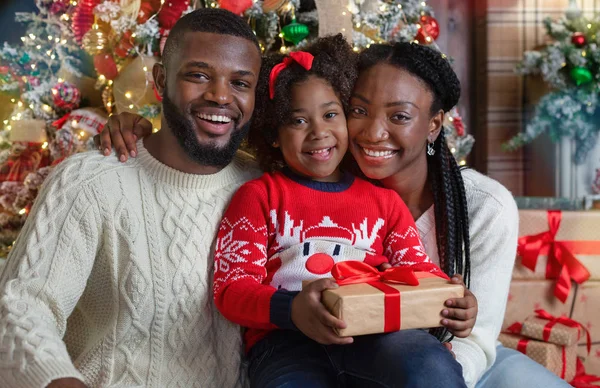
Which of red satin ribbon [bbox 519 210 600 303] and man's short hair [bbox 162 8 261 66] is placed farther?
red satin ribbon [bbox 519 210 600 303]

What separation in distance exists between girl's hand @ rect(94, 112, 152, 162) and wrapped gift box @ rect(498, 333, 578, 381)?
66.1 inches

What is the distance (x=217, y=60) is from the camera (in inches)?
68.6

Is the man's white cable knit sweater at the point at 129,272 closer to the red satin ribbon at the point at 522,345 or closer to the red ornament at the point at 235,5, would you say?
the red satin ribbon at the point at 522,345

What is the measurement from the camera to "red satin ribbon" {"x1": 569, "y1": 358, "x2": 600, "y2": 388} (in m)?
2.79

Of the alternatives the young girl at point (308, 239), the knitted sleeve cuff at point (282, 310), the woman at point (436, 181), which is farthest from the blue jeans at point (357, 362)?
the woman at point (436, 181)

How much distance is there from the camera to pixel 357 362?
155 cm

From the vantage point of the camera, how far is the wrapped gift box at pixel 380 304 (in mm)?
1378

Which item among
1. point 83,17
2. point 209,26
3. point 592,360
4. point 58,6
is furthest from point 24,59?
point 592,360

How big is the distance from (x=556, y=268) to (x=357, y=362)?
65.0 inches

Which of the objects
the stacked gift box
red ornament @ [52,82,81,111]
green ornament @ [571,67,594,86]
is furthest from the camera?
green ornament @ [571,67,594,86]

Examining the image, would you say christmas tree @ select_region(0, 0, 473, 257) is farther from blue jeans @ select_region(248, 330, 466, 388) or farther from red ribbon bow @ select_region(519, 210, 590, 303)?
blue jeans @ select_region(248, 330, 466, 388)

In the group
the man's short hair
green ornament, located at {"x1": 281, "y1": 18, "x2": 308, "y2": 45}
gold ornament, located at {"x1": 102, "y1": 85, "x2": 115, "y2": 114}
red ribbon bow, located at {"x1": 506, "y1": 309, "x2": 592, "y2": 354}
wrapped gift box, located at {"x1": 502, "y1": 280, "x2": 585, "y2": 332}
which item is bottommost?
red ribbon bow, located at {"x1": 506, "y1": 309, "x2": 592, "y2": 354}

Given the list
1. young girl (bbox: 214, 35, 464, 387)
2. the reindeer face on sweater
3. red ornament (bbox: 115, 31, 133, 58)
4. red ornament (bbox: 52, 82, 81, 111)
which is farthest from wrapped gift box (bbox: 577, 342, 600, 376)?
red ornament (bbox: 52, 82, 81, 111)

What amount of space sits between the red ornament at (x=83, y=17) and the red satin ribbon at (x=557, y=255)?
2.31 meters
